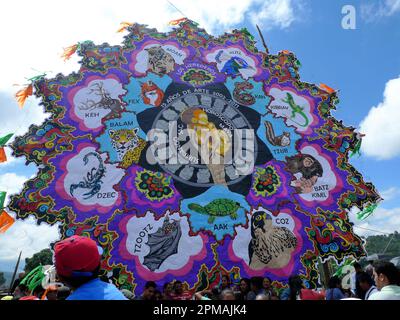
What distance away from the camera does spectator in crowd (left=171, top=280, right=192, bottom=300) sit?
19.8 ft

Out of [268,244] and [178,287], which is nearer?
[178,287]

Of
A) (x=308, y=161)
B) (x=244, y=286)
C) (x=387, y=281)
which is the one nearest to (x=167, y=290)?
(x=244, y=286)

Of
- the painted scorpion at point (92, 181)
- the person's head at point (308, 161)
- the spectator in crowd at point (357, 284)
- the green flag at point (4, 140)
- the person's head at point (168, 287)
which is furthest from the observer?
the person's head at point (308, 161)

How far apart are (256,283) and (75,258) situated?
500 centimetres

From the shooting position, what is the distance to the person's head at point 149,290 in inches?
225

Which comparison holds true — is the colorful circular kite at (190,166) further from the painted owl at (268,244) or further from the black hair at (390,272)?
the black hair at (390,272)

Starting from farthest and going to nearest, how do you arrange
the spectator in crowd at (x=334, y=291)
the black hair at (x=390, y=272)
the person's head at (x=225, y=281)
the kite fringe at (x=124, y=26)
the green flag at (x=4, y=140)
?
1. the kite fringe at (x=124, y=26)
2. the green flag at (x=4, y=140)
3. the person's head at (x=225, y=281)
4. the spectator in crowd at (x=334, y=291)
5. the black hair at (x=390, y=272)

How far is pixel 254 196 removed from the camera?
7.40 m

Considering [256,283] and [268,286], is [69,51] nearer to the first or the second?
[256,283]

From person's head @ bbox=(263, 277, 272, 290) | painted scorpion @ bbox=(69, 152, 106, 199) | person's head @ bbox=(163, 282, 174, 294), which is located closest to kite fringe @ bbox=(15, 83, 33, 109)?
painted scorpion @ bbox=(69, 152, 106, 199)

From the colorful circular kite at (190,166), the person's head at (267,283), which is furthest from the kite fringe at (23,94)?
the person's head at (267,283)

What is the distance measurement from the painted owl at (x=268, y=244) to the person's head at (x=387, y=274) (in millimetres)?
3613

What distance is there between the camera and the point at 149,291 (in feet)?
19.2
